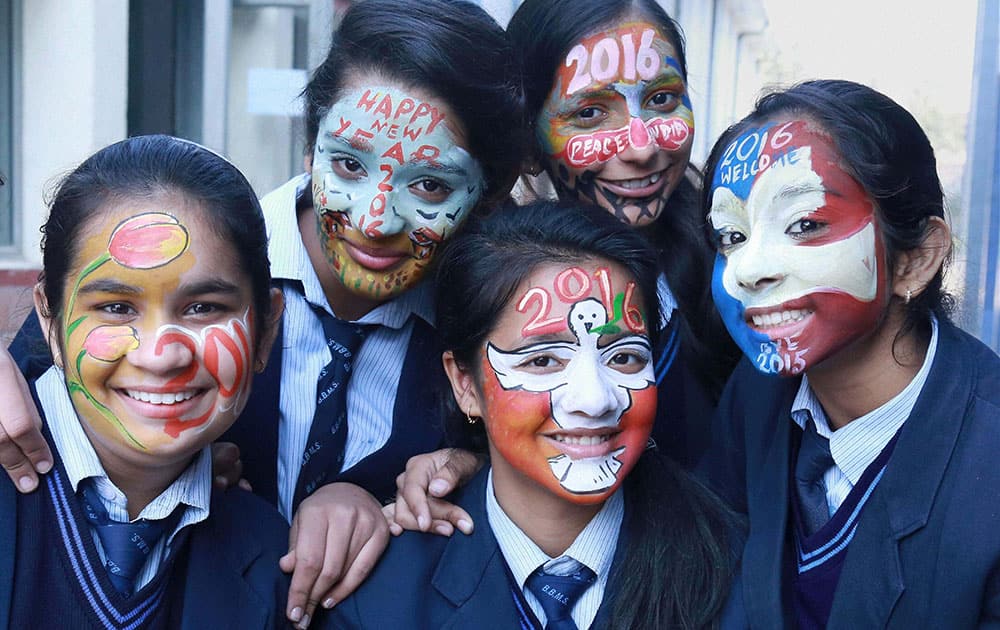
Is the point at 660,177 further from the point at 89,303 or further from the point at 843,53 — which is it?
the point at 843,53

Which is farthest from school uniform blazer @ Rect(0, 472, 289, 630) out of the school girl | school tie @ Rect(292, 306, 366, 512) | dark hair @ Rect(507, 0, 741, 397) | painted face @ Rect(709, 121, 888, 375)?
dark hair @ Rect(507, 0, 741, 397)

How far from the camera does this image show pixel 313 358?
2605 millimetres

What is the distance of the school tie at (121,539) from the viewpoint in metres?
2.11

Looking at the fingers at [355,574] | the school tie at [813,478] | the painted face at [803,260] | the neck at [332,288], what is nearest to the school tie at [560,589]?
the fingers at [355,574]

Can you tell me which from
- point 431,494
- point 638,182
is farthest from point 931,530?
point 638,182

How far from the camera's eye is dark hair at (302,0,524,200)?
8.27ft

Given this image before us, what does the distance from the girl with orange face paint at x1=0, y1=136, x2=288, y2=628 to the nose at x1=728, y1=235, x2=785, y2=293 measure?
37.8 inches

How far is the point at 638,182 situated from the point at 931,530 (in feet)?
3.58

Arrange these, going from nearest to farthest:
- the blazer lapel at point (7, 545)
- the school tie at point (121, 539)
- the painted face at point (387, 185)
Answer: the blazer lapel at point (7, 545) → the school tie at point (121, 539) → the painted face at point (387, 185)

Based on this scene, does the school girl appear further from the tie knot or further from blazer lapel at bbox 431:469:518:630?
the tie knot

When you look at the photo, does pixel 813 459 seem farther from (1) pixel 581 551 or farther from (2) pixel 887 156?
(2) pixel 887 156

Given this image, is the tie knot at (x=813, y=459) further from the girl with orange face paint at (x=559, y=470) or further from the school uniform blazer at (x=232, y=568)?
the school uniform blazer at (x=232, y=568)

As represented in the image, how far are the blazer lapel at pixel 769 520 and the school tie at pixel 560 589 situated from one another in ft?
1.05

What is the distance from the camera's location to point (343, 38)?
266 centimetres
